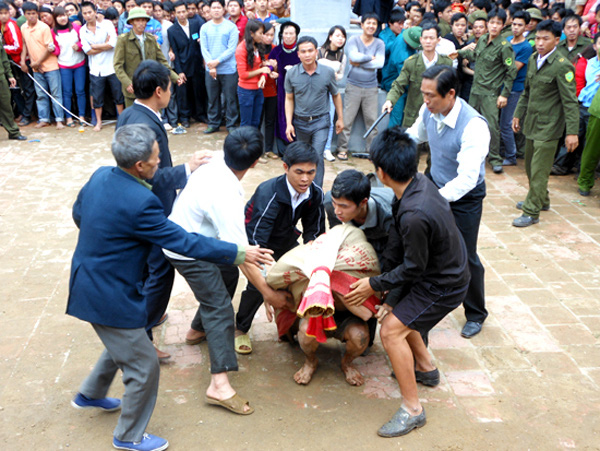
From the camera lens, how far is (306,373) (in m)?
3.59

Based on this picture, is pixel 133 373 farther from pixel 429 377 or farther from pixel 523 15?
pixel 523 15

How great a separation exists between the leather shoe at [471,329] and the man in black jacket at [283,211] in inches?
50.5

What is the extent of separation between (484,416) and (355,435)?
0.78 meters

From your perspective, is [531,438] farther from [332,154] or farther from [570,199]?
[332,154]

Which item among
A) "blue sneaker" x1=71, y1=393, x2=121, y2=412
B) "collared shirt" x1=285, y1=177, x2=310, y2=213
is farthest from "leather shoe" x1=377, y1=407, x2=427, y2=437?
"blue sneaker" x1=71, y1=393, x2=121, y2=412

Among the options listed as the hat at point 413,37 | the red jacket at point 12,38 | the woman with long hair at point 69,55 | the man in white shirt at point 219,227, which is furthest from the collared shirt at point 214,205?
the red jacket at point 12,38

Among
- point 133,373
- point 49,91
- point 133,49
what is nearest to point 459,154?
point 133,373

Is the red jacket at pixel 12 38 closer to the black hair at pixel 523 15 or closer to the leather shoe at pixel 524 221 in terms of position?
the black hair at pixel 523 15

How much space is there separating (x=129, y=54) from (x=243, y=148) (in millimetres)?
5673

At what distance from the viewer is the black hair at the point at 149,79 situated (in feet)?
12.9

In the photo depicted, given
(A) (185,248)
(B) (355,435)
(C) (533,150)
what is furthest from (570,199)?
(A) (185,248)

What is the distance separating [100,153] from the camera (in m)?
8.16

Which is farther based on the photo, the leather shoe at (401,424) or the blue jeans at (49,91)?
the blue jeans at (49,91)

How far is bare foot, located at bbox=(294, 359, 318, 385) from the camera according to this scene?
3568 millimetres
